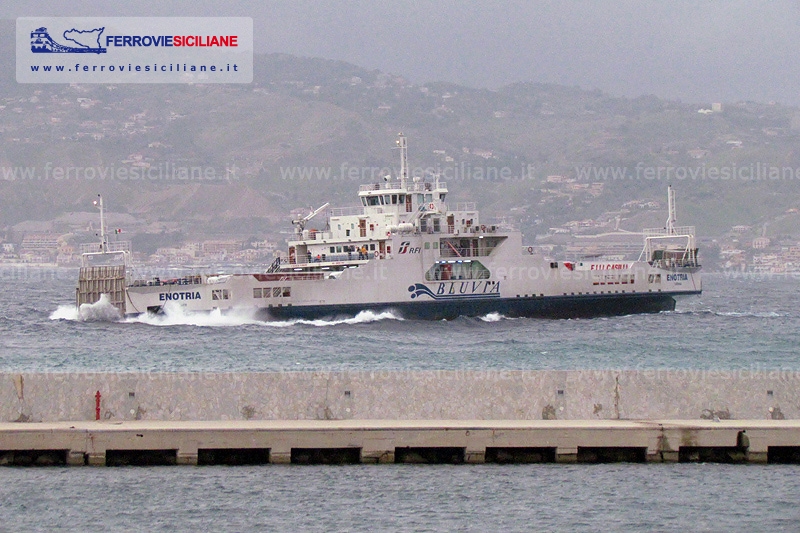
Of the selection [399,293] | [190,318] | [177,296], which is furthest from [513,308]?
[177,296]

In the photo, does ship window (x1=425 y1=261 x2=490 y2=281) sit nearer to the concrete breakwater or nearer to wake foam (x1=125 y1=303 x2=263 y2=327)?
wake foam (x1=125 y1=303 x2=263 y2=327)

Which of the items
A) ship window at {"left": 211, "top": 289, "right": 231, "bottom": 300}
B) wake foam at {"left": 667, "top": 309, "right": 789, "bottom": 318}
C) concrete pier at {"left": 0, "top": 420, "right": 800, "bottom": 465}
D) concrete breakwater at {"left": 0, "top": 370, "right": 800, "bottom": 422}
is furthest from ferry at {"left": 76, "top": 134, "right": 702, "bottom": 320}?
concrete pier at {"left": 0, "top": 420, "right": 800, "bottom": 465}

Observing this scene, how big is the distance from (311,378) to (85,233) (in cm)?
17160

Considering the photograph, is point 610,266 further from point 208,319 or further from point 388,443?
point 388,443

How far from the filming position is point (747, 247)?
181375 mm

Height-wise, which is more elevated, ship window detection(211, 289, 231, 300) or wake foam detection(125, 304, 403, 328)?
ship window detection(211, 289, 231, 300)

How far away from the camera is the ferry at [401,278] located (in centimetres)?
5403

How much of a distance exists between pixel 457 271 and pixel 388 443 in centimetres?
3413

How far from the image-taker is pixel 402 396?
23078 millimetres

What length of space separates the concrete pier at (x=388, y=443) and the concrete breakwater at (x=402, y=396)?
55 cm

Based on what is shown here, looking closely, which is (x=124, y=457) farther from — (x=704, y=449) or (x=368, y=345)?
(x=368, y=345)

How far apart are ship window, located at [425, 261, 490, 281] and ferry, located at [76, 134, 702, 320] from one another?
0.04 meters

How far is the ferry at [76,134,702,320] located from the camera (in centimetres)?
5403

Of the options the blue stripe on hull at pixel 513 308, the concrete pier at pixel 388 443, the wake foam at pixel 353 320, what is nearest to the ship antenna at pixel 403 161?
the blue stripe on hull at pixel 513 308
